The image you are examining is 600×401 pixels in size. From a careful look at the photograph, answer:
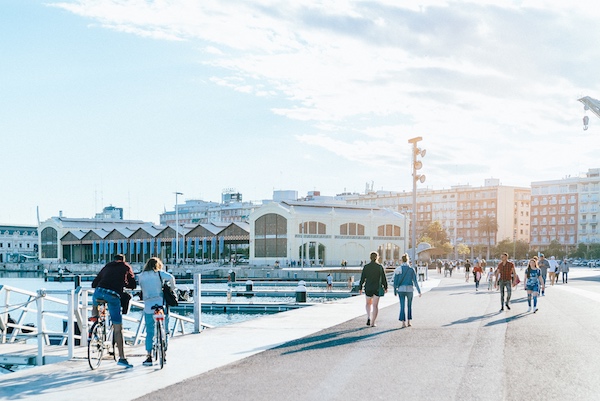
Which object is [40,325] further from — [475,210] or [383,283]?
[475,210]

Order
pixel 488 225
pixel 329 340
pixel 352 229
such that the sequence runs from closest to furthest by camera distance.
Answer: pixel 329 340 < pixel 352 229 < pixel 488 225

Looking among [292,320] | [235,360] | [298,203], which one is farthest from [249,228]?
[235,360]

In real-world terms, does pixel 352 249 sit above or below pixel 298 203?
below

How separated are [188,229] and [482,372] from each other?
101005mm

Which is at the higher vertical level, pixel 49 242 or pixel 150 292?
pixel 150 292

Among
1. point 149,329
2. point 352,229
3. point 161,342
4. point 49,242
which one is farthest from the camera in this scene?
point 49,242

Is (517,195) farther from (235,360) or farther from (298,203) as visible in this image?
(235,360)

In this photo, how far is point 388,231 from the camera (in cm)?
10481

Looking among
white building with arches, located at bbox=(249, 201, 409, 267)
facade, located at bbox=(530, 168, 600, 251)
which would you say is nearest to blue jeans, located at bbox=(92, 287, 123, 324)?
white building with arches, located at bbox=(249, 201, 409, 267)

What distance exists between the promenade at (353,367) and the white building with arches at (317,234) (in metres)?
75.3

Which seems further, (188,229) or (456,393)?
(188,229)

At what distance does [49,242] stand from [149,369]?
133 meters

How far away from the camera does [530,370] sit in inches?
420

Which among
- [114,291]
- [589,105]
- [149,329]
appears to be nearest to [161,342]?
[149,329]
